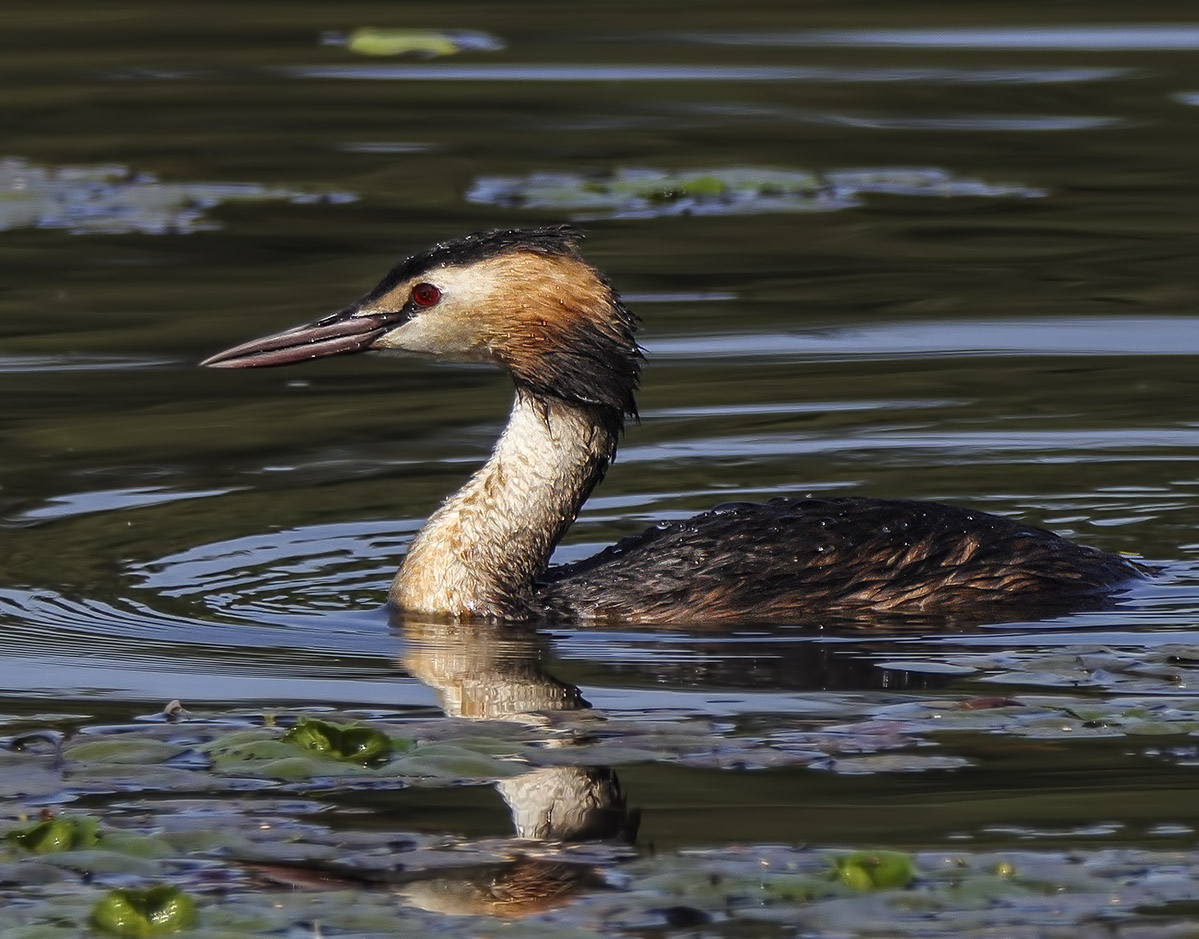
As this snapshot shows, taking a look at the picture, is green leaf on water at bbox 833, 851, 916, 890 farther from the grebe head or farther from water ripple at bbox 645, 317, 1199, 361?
water ripple at bbox 645, 317, 1199, 361

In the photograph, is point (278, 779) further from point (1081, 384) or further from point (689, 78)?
point (689, 78)

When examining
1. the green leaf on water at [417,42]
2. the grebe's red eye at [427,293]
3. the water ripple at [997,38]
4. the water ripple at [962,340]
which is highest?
the water ripple at [997,38]

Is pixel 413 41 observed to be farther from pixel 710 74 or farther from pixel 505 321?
pixel 505 321

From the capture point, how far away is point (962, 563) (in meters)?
8.81

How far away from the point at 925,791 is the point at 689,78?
14352mm

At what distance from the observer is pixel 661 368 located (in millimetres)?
12906

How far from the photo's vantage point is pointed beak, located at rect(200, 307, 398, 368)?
29.4 feet

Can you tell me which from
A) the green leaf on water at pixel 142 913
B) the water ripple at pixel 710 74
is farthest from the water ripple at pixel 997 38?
the green leaf on water at pixel 142 913

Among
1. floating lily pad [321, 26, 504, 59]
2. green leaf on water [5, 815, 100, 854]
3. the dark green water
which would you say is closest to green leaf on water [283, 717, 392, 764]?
the dark green water

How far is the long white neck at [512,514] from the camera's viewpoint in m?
8.91

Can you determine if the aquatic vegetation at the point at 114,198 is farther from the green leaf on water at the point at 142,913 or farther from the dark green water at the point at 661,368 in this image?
the green leaf on water at the point at 142,913

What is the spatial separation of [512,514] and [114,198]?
7.86 meters

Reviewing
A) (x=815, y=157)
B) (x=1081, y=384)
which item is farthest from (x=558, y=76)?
(x=1081, y=384)

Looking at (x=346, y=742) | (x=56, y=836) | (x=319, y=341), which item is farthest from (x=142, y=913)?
(x=319, y=341)
